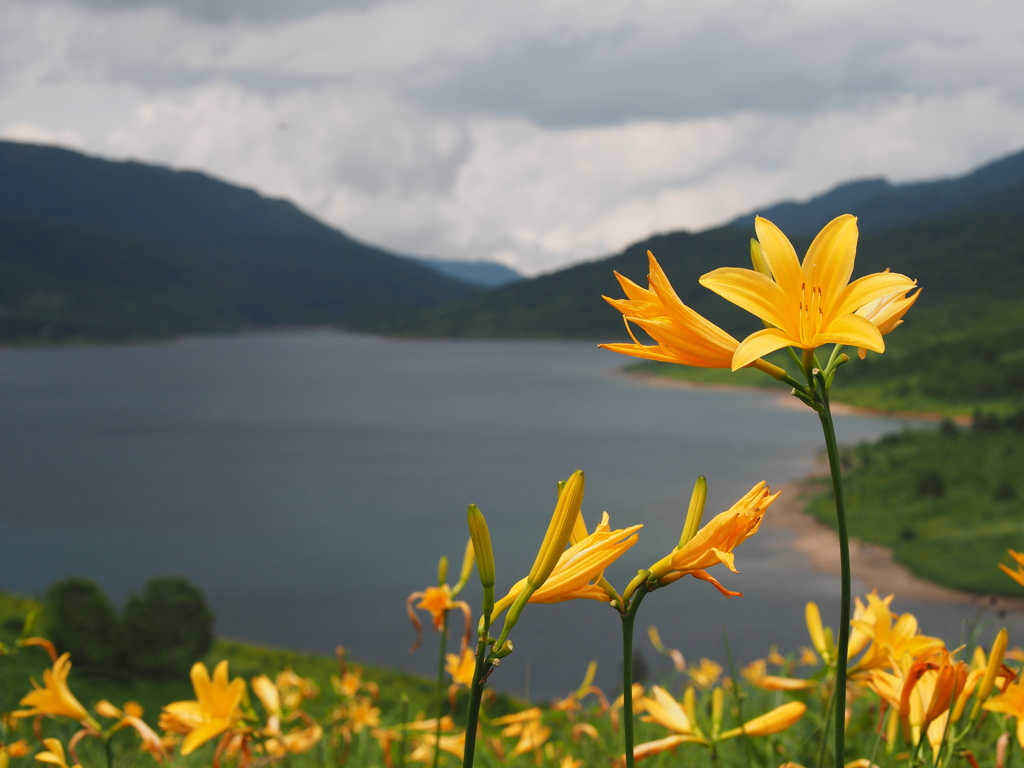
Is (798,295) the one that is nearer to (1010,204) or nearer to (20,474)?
(20,474)

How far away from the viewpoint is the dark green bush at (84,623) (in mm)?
14945

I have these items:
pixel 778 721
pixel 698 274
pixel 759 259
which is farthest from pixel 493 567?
pixel 698 274

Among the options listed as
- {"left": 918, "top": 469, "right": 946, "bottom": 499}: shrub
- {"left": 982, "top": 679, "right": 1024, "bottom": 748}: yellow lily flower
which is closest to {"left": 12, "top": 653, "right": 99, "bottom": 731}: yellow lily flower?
{"left": 982, "top": 679, "right": 1024, "bottom": 748}: yellow lily flower

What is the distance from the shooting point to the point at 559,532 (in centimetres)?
81

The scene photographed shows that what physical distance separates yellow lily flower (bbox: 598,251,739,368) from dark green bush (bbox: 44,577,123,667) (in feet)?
55.2

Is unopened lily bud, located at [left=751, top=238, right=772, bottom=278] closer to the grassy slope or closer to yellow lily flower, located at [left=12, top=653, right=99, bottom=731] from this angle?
yellow lily flower, located at [left=12, top=653, right=99, bottom=731]

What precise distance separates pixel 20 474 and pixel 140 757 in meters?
41.5

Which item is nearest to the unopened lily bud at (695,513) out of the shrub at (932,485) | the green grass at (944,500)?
the green grass at (944,500)

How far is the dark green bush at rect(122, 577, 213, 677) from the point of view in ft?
50.9

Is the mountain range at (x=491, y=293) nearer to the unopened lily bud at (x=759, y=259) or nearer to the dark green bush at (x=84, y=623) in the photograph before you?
the dark green bush at (x=84, y=623)

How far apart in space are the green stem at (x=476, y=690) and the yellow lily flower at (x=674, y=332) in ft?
1.30

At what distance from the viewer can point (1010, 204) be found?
7111 inches

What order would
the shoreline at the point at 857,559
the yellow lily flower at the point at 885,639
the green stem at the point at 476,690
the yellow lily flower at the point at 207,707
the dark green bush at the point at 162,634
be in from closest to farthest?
the green stem at the point at 476,690, the yellow lily flower at the point at 885,639, the yellow lily flower at the point at 207,707, the dark green bush at the point at 162,634, the shoreline at the point at 857,559

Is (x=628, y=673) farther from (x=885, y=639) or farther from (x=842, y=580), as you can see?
(x=885, y=639)
